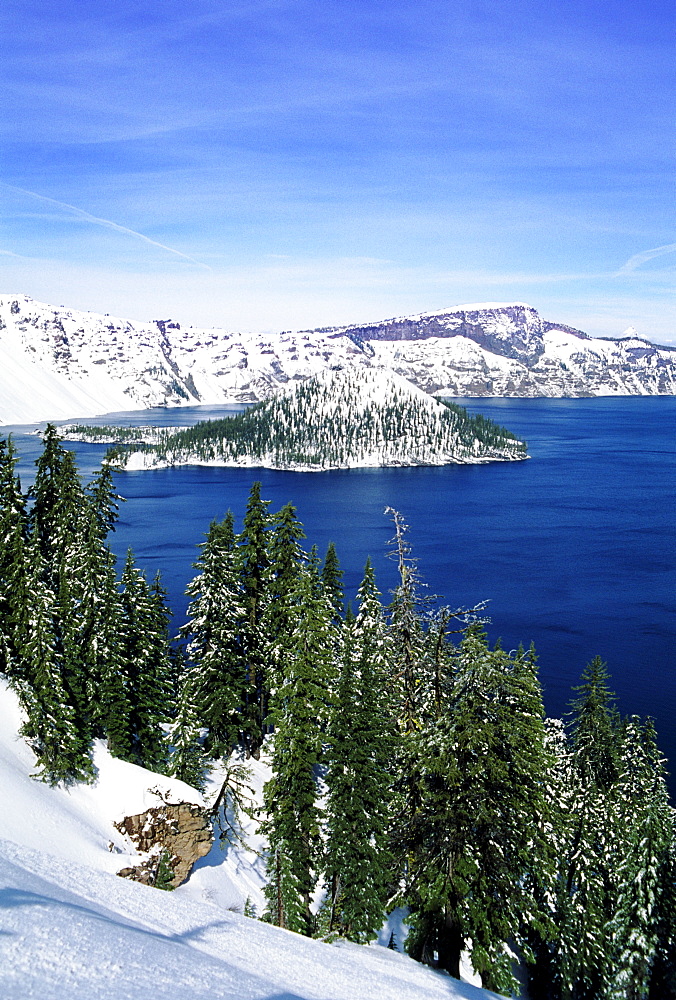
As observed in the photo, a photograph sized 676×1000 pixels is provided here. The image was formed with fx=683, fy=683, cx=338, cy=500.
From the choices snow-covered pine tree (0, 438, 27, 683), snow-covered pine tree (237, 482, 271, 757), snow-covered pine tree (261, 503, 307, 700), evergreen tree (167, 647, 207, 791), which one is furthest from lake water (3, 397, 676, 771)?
snow-covered pine tree (0, 438, 27, 683)

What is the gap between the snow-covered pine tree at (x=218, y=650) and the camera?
118ft

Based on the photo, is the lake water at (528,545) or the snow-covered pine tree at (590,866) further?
the lake water at (528,545)

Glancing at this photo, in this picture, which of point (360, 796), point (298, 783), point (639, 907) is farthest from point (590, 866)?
point (298, 783)

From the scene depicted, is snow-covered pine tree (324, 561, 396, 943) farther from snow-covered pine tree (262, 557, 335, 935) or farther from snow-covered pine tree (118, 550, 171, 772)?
snow-covered pine tree (118, 550, 171, 772)

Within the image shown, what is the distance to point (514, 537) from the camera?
121 meters

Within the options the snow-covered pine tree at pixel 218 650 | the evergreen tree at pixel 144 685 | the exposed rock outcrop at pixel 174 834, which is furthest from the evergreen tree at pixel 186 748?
the exposed rock outcrop at pixel 174 834

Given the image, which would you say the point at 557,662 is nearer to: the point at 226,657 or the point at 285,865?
the point at 226,657

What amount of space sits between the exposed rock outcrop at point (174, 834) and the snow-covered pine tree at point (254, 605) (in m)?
7.49

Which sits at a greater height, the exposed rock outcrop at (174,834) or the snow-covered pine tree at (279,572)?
the snow-covered pine tree at (279,572)

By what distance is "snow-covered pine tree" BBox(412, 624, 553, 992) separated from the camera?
17.7 meters

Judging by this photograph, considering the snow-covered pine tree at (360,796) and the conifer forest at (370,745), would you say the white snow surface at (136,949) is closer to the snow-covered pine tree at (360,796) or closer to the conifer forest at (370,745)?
the snow-covered pine tree at (360,796)

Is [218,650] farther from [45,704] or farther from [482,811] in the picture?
[482,811]

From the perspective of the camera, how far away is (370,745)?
23.1 meters

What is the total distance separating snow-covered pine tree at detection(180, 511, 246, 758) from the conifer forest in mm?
128
